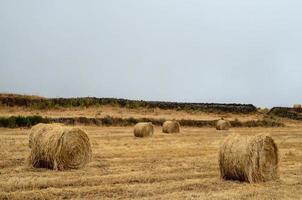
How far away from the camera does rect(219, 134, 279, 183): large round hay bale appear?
39.8ft

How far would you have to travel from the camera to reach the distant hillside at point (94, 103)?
40.2 metres

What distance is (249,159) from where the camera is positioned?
1218 centimetres

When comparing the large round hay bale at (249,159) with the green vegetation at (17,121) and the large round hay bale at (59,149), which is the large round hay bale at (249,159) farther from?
the green vegetation at (17,121)

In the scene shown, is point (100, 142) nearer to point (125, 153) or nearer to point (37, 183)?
point (125, 153)

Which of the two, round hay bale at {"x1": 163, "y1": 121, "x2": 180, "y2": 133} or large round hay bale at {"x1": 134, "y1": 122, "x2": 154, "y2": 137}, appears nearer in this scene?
large round hay bale at {"x1": 134, "y1": 122, "x2": 154, "y2": 137}

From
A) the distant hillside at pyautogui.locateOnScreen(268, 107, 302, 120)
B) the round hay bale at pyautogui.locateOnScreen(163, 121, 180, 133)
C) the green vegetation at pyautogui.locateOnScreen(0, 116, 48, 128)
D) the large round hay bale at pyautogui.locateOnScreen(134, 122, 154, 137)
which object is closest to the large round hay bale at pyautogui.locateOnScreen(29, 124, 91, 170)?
the large round hay bale at pyautogui.locateOnScreen(134, 122, 154, 137)

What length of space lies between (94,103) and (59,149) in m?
30.0

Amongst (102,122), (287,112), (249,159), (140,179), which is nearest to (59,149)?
(140,179)

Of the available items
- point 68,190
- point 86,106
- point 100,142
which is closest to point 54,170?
point 68,190

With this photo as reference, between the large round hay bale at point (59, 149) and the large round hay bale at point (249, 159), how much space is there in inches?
149

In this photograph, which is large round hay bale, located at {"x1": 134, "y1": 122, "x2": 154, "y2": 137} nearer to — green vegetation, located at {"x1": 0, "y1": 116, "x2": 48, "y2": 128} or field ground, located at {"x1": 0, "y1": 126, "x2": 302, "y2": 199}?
field ground, located at {"x1": 0, "y1": 126, "x2": 302, "y2": 199}

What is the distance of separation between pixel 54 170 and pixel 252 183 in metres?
4.82

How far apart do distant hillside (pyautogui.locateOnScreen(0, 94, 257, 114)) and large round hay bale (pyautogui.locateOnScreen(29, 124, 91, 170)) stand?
26.0m

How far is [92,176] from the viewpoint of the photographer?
12031 millimetres
